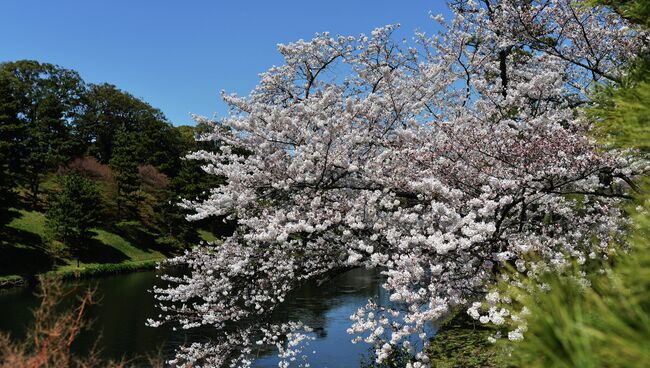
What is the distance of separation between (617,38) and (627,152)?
505cm

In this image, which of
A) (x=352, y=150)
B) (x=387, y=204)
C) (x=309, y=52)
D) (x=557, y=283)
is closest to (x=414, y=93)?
(x=352, y=150)

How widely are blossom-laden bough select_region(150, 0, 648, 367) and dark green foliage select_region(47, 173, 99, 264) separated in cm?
2731

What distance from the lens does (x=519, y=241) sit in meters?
6.38

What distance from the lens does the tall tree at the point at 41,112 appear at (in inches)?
1548

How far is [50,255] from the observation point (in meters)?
32.3

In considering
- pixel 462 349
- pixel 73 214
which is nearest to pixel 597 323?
→ pixel 462 349

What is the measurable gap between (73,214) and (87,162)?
1769cm

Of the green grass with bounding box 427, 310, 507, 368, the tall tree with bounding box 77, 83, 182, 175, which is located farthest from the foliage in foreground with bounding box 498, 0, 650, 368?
the tall tree with bounding box 77, 83, 182, 175

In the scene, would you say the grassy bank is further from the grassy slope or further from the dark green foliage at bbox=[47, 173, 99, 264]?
the dark green foliage at bbox=[47, 173, 99, 264]

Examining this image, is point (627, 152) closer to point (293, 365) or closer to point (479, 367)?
point (479, 367)

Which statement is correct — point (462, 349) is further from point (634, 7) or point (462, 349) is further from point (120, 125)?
point (120, 125)

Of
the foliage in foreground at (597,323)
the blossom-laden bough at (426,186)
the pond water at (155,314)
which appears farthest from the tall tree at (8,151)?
the foliage in foreground at (597,323)

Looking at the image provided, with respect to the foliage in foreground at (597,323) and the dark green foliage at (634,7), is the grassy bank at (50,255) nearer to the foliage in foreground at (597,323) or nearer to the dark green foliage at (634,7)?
the dark green foliage at (634,7)

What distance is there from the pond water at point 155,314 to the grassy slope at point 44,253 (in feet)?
9.49
